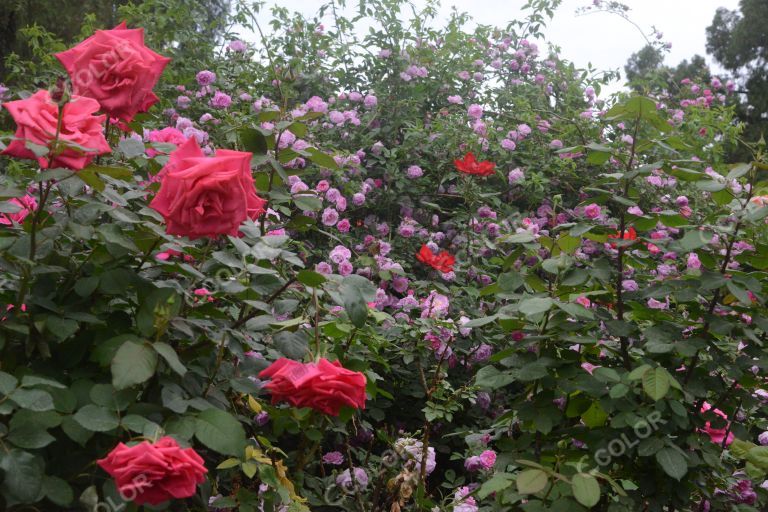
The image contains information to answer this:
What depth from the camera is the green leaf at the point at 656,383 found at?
4.64ft

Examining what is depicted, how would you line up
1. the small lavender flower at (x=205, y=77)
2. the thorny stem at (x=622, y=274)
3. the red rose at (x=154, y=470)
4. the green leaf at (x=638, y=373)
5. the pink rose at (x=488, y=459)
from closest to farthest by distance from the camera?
the red rose at (x=154, y=470)
the green leaf at (x=638, y=373)
the thorny stem at (x=622, y=274)
the pink rose at (x=488, y=459)
the small lavender flower at (x=205, y=77)

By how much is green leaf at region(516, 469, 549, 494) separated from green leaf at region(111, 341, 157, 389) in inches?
26.4

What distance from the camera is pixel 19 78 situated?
4047 millimetres

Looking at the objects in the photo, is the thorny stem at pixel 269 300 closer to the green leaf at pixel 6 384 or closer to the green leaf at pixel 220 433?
the green leaf at pixel 220 433

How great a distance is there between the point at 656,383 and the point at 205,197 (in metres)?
0.89

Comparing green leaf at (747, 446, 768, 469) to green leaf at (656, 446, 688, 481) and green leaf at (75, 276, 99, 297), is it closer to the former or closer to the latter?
green leaf at (656, 446, 688, 481)

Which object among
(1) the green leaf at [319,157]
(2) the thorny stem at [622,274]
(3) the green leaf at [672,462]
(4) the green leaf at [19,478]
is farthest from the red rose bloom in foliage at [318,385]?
(2) the thorny stem at [622,274]

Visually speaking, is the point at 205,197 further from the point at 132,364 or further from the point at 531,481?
the point at 531,481

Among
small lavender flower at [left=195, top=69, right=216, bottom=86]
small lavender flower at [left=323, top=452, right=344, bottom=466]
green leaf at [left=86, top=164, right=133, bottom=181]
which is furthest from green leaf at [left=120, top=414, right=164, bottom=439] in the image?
small lavender flower at [left=195, top=69, right=216, bottom=86]

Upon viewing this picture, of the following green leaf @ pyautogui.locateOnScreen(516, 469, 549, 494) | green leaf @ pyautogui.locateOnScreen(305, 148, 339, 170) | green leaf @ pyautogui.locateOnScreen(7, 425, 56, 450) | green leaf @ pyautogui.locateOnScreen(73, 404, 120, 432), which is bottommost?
green leaf @ pyautogui.locateOnScreen(516, 469, 549, 494)

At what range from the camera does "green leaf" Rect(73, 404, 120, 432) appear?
102 centimetres

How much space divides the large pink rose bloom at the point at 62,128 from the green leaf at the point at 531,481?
2.88 feet

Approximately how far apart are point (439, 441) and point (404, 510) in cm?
45

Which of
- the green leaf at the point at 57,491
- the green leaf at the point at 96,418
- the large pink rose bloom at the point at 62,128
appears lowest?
the green leaf at the point at 57,491
